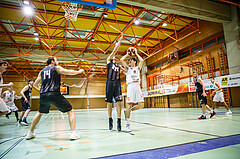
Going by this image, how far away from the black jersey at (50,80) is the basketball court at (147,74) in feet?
1.01

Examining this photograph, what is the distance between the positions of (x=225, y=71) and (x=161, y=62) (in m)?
9.51

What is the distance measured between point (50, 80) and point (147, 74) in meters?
21.6

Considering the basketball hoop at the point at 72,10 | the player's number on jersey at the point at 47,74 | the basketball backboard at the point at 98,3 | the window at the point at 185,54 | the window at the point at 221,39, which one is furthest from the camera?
the window at the point at 185,54

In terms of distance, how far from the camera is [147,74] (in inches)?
942

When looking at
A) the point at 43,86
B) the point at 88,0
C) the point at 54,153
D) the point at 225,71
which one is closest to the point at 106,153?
the point at 54,153

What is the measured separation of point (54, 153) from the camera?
217 cm

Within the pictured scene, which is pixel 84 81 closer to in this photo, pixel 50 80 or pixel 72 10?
pixel 72 10

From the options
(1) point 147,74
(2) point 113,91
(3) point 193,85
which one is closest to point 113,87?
(2) point 113,91

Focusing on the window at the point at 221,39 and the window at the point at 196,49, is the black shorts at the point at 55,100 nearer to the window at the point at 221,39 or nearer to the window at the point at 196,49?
the window at the point at 221,39

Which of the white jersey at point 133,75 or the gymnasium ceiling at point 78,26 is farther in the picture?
the gymnasium ceiling at point 78,26

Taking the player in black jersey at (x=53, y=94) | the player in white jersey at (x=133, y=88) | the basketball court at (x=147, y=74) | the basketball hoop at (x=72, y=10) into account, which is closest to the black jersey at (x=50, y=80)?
the player in black jersey at (x=53, y=94)

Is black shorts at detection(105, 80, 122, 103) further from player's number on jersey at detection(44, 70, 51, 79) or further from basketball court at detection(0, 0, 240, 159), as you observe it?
player's number on jersey at detection(44, 70, 51, 79)

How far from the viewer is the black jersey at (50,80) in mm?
3145

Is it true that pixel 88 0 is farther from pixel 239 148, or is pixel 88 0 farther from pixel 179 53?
Result: pixel 179 53
